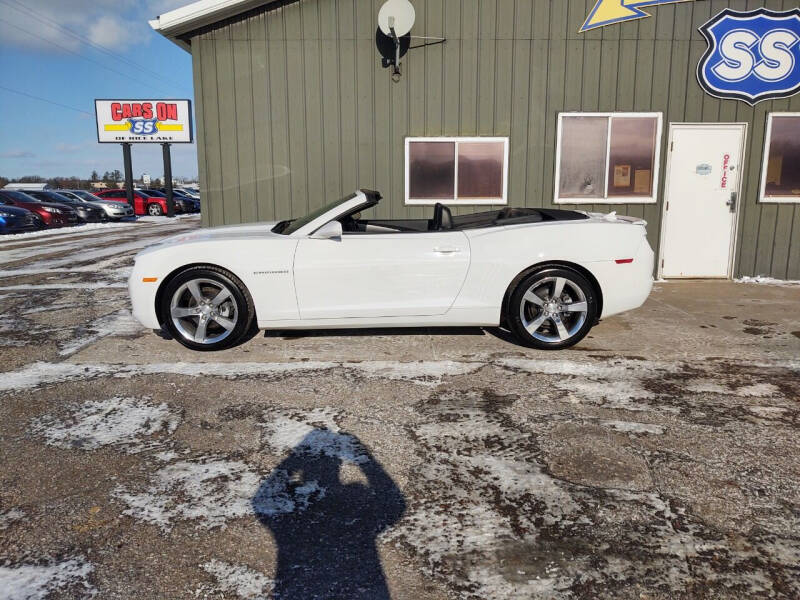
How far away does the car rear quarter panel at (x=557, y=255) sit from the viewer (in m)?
4.77

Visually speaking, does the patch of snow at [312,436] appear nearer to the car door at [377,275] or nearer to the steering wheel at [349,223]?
the car door at [377,275]

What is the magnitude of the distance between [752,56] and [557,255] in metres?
5.83

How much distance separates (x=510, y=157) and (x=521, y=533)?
6759 millimetres

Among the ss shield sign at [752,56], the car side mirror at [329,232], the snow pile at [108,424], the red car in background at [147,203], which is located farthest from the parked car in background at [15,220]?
the ss shield sign at [752,56]

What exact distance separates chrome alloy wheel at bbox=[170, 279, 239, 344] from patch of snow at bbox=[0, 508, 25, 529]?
2.42m

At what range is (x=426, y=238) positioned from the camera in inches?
188

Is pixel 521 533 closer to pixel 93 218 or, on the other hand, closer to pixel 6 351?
pixel 6 351

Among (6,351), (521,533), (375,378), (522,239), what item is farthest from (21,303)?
(521,533)

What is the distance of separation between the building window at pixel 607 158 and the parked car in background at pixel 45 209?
61.6ft

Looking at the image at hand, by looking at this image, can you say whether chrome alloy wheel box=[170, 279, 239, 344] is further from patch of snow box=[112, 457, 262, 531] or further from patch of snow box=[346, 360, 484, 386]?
patch of snow box=[112, 457, 262, 531]

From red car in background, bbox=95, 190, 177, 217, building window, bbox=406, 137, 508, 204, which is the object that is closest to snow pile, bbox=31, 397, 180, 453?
building window, bbox=406, 137, 508, 204

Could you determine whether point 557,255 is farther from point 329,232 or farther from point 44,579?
point 44,579

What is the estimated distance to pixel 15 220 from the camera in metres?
18.2

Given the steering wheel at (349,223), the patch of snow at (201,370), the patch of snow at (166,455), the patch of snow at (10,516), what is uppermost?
the steering wheel at (349,223)
